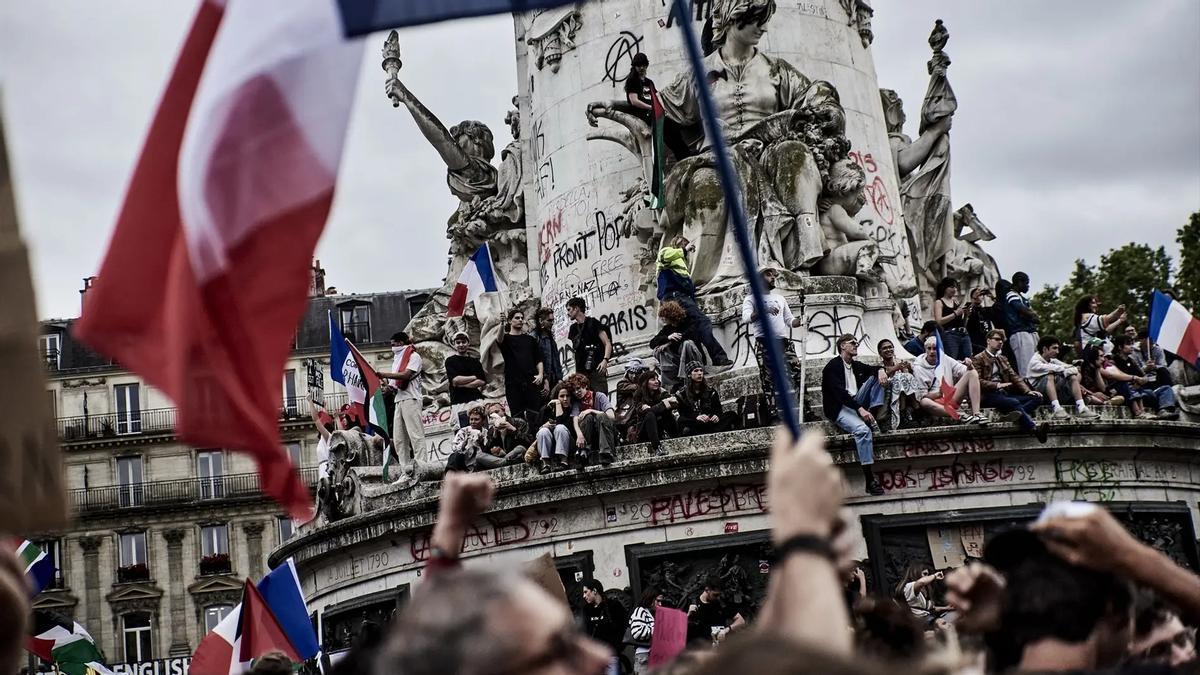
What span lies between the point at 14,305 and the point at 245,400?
96cm

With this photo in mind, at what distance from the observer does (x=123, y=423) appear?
209 ft

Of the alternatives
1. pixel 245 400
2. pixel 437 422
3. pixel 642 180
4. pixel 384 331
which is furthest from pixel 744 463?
pixel 384 331

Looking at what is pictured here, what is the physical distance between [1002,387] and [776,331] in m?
2.83

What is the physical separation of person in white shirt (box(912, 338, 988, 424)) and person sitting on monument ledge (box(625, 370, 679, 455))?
292 cm

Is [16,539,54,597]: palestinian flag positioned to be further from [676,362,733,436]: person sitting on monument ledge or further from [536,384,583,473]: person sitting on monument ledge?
[676,362,733,436]: person sitting on monument ledge

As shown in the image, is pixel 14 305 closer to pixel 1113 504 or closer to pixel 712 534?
pixel 712 534

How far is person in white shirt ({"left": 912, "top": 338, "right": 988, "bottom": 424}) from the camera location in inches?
814

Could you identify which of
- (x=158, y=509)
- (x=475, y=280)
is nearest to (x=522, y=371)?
(x=475, y=280)

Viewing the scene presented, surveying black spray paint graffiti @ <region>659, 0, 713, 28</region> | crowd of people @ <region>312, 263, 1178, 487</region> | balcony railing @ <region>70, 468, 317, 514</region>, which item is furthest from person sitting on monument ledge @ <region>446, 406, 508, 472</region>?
balcony railing @ <region>70, 468, 317, 514</region>

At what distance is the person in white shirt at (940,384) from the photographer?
20.7 m

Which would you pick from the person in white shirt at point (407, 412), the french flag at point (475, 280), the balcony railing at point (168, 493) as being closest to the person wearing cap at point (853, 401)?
the person in white shirt at point (407, 412)

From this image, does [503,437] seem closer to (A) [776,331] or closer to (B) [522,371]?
(B) [522,371]

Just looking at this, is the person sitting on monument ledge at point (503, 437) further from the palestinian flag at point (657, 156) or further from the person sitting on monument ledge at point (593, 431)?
the palestinian flag at point (657, 156)

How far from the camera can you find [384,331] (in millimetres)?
64375
